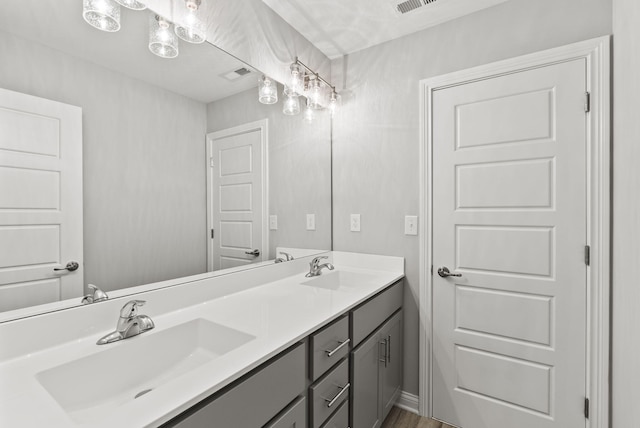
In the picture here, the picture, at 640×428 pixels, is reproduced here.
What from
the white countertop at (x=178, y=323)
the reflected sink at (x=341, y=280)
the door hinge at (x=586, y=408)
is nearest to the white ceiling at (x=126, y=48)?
the white countertop at (x=178, y=323)

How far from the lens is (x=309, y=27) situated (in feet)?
6.49

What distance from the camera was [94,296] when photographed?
102cm

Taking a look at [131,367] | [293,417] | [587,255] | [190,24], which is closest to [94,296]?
[131,367]

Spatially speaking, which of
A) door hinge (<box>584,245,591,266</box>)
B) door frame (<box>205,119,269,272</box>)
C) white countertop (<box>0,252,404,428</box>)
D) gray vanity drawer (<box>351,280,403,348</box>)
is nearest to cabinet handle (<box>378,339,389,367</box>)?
gray vanity drawer (<box>351,280,403,348</box>)

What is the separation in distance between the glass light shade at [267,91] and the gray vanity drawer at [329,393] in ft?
4.69

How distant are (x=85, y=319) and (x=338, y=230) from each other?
5.34 ft

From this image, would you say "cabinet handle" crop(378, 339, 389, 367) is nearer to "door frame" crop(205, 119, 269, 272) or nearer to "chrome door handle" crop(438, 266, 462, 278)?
"chrome door handle" crop(438, 266, 462, 278)

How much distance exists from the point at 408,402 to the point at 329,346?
1193 millimetres

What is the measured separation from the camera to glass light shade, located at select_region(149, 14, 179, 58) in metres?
1.17

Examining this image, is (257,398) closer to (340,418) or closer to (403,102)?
(340,418)

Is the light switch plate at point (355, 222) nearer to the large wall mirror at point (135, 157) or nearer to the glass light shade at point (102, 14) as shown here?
the large wall mirror at point (135, 157)

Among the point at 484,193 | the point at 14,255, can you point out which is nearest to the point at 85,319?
the point at 14,255

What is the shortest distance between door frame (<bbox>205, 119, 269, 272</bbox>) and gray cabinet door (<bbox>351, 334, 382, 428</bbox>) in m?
0.76

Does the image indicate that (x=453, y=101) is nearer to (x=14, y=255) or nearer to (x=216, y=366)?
(x=216, y=366)
